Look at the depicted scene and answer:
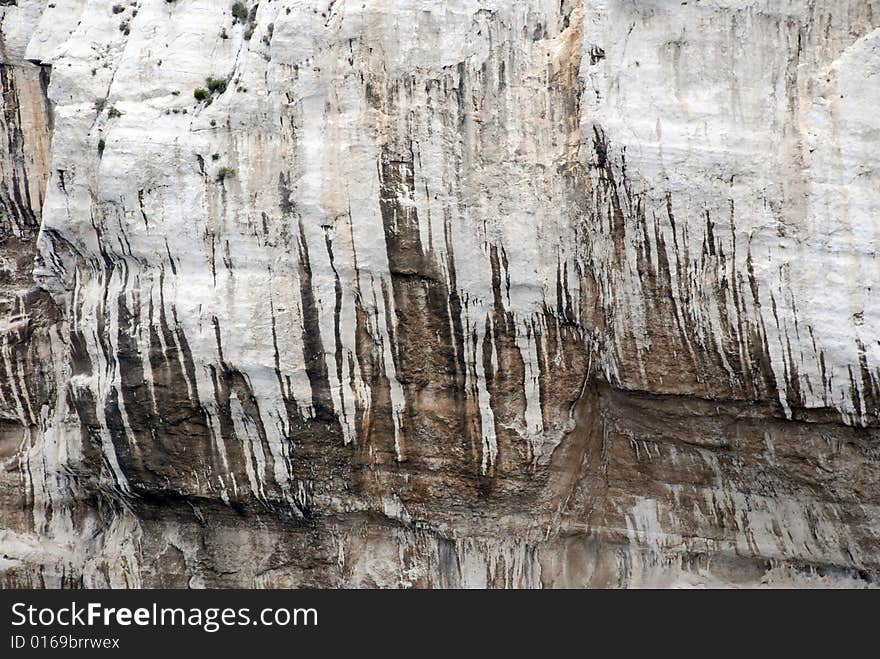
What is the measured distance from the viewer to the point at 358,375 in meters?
11.4

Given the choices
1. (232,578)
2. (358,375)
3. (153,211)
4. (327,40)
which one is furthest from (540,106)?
(232,578)

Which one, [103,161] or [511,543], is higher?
[103,161]

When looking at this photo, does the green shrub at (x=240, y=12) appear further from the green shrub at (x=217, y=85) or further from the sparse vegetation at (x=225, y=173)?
the sparse vegetation at (x=225, y=173)

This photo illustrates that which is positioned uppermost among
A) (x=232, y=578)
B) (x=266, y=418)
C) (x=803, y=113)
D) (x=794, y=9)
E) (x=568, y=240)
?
(x=794, y=9)

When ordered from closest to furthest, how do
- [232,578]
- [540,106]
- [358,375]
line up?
[540,106] → [358,375] → [232,578]

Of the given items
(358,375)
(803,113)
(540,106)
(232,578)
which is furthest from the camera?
(232,578)

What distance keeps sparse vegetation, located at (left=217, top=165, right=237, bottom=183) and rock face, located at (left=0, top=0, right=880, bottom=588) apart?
0.18 feet

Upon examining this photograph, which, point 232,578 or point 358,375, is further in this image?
point 232,578

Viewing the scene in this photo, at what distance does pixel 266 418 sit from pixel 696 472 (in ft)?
16.7

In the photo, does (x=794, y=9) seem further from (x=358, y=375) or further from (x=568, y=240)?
(x=358, y=375)

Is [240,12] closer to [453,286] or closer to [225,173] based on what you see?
[225,173]

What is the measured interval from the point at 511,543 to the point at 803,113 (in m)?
5.96

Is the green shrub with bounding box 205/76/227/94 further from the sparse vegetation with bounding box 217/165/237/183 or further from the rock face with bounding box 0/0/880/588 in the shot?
the sparse vegetation with bounding box 217/165/237/183

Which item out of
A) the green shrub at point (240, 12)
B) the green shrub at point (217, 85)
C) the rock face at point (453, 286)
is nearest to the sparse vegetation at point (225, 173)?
the rock face at point (453, 286)
